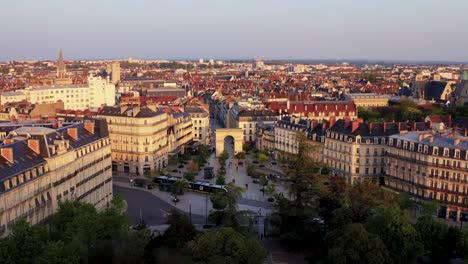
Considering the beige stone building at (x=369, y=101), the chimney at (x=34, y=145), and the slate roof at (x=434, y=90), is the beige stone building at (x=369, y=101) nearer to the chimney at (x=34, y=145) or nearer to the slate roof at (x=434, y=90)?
the slate roof at (x=434, y=90)

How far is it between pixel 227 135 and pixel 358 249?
53449mm

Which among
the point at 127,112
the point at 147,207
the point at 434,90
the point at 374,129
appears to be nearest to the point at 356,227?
the point at 147,207

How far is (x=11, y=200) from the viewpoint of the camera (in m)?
39.1

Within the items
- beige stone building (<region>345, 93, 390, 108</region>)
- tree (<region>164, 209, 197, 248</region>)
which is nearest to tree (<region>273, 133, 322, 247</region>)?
tree (<region>164, 209, 197, 248</region>)

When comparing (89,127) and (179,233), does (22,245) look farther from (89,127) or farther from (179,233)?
(89,127)

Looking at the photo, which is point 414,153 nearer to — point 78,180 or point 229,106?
point 78,180

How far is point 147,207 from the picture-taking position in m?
59.6

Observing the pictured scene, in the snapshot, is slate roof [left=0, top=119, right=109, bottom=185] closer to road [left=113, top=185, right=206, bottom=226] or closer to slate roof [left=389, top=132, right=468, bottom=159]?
road [left=113, top=185, right=206, bottom=226]

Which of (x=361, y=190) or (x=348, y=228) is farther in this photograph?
(x=361, y=190)

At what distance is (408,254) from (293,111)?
68.4 metres

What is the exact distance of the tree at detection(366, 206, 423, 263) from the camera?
40.7m

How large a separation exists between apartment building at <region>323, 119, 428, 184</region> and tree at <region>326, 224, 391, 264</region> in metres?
30.2

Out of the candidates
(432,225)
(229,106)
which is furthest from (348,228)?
(229,106)

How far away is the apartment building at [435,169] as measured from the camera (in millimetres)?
56281
